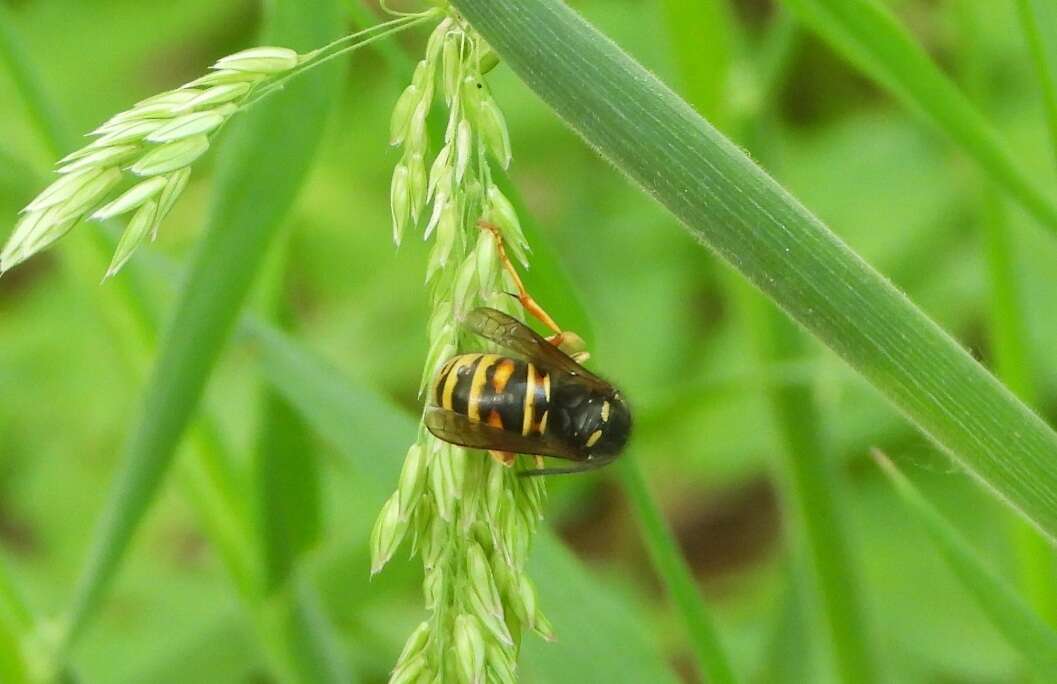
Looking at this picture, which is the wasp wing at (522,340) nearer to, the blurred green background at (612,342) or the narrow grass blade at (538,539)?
the narrow grass blade at (538,539)

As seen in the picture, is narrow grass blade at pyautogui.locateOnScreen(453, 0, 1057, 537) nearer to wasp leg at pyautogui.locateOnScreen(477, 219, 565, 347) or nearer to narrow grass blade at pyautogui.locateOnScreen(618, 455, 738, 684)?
wasp leg at pyautogui.locateOnScreen(477, 219, 565, 347)

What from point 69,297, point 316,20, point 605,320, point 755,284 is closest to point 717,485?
point 605,320

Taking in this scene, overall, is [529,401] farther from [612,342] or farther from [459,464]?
[612,342]

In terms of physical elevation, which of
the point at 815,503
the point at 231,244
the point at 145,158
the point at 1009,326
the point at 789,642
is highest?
the point at 145,158

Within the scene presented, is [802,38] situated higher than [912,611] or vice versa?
[802,38]

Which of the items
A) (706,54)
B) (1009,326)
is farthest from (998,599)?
(706,54)

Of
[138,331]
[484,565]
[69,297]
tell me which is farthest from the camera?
Result: [69,297]

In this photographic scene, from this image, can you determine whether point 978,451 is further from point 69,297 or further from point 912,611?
point 69,297
